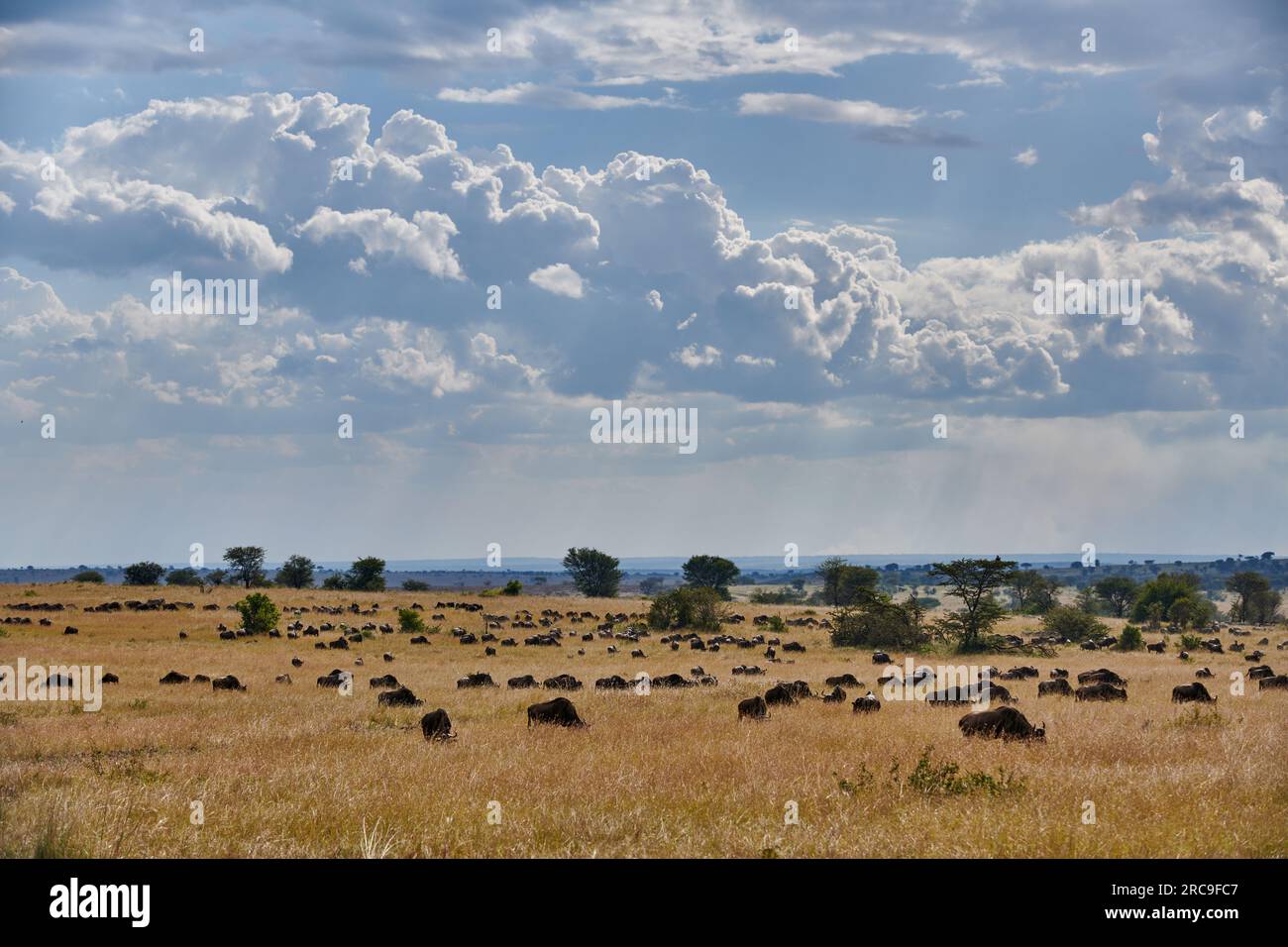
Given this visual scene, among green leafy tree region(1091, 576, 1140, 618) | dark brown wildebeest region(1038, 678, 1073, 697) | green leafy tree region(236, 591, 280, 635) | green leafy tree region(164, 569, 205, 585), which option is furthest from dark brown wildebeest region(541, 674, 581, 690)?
green leafy tree region(1091, 576, 1140, 618)

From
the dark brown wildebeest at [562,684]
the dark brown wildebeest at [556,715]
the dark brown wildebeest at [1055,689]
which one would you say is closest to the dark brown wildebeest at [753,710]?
the dark brown wildebeest at [556,715]

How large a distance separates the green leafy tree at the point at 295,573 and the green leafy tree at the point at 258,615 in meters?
65.1

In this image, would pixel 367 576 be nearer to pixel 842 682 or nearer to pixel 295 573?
pixel 295 573

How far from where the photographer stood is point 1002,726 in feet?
57.7

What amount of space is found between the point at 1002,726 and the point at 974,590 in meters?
42.9

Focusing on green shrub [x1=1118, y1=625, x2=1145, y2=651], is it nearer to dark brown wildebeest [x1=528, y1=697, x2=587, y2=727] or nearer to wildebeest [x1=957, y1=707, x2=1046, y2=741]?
wildebeest [x1=957, y1=707, x2=1046, y2=741]

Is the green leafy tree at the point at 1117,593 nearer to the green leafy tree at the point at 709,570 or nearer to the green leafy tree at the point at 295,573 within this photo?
the green leafy tree at the point at 709,570

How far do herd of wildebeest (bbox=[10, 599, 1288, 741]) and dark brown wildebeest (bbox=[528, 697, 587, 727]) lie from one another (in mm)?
20

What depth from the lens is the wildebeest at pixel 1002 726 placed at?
17.3m

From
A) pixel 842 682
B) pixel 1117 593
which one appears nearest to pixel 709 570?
pixel 1117 593
